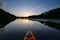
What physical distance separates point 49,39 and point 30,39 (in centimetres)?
603

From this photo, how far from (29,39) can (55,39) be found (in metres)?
7.24

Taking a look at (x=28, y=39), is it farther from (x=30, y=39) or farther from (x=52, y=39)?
(x=52, y=39)

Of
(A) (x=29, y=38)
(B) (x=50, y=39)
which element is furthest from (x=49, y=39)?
(A) (x=29, y=38)

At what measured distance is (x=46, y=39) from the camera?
30.5 metres

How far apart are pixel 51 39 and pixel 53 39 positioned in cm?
47

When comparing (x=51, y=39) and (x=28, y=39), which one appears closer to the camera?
(x=28, y=39)

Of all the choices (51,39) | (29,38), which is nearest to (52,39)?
(51,39)

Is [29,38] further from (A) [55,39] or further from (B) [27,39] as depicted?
(A) [55,39]

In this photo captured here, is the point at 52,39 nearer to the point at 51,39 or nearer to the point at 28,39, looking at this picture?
the point at 51,39

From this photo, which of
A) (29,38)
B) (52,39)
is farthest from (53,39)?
(29,38)

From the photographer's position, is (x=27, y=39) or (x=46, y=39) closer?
(x=27, y=39)

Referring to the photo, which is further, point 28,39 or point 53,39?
point 53,39

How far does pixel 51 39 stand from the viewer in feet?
101

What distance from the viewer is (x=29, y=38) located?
90.3 feet
